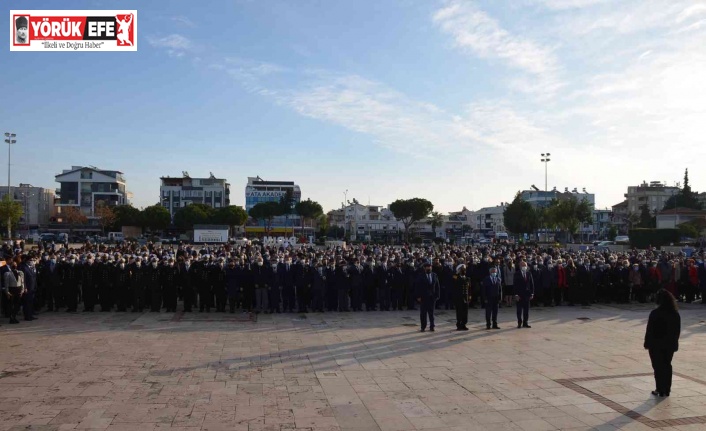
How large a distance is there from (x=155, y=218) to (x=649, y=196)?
92.2 metres

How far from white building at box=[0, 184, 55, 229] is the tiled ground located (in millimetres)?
90213

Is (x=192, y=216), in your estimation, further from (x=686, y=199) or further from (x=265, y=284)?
(x=686, y=199)

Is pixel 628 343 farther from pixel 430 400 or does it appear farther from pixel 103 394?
pixel 103 394

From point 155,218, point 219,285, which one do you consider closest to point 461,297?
point 219,285

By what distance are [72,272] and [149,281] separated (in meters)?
2.27

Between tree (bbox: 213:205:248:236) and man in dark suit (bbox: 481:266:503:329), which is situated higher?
tree (bbox: 213:205:248:236)

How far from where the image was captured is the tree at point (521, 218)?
66.3 metres

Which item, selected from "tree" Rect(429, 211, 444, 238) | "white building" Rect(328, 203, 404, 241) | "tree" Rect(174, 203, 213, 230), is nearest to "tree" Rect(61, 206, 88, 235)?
"tree" Rect(174, 203, 213, 230)

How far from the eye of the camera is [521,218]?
6656 centimetres

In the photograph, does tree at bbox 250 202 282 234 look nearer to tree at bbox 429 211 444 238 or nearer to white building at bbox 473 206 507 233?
tree at bbox 429 211 444 238

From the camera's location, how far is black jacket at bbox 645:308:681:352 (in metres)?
7.93

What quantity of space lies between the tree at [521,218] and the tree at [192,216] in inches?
1722

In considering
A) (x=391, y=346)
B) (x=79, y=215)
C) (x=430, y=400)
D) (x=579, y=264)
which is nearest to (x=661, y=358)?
(x=430, y=400)

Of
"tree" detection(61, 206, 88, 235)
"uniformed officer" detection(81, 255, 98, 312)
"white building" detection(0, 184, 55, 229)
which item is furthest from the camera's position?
"white building" detection(0, 184, 55, 229)
